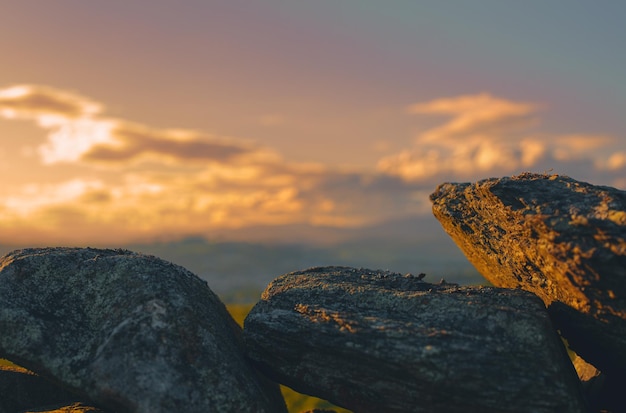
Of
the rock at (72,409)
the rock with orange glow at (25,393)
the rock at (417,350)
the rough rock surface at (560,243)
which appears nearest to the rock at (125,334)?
the rock at (417,350)

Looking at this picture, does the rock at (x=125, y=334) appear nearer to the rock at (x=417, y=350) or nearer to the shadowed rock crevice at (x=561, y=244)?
the rock at (x=417, y=350)

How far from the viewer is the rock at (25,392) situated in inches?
794

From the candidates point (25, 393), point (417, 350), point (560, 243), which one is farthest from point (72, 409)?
point (560, 243)

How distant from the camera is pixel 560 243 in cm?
1511

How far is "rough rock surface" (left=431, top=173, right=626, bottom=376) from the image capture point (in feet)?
48.4

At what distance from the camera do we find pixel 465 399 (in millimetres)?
15656

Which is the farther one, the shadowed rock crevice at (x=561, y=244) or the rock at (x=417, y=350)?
the rock at (x=417, y=350)

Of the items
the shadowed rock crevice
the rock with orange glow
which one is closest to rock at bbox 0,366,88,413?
the rock with orange glow

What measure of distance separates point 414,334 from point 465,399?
2.15m

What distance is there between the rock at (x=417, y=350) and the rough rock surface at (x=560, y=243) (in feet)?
3.43

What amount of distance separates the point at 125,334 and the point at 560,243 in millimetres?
12085

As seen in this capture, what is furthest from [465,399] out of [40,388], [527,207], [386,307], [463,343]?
[40,388]

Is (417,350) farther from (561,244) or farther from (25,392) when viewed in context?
(25,392)

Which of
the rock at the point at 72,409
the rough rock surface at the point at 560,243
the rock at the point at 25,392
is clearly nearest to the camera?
the rough rock surface at the point at 560,243
